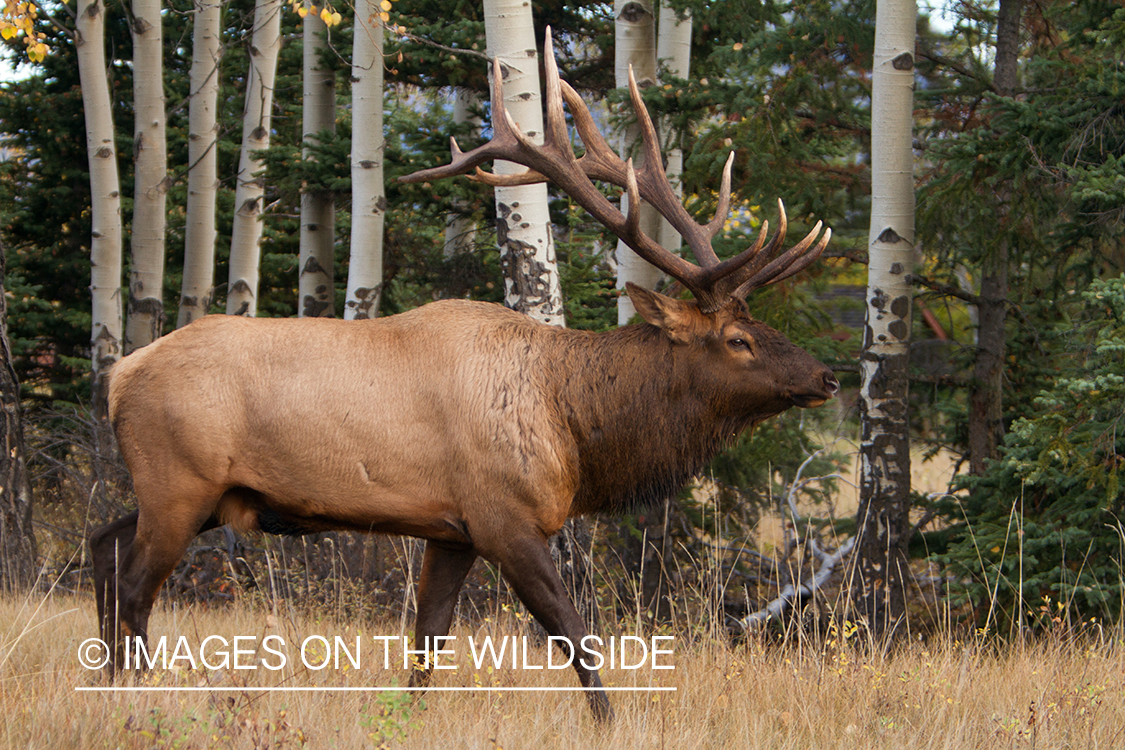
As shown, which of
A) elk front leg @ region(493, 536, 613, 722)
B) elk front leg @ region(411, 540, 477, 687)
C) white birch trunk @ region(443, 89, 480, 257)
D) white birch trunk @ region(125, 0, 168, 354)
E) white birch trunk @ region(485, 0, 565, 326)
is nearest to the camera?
elk front leg @ region(493, 536, 613, 722)

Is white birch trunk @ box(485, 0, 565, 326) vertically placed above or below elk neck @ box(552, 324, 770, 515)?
above

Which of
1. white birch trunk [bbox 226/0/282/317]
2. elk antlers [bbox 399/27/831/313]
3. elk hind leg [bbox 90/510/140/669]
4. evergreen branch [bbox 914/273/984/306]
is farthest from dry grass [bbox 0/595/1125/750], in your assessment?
white birch trunk [bbox 226/0/282/317]

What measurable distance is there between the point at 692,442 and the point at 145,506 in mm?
2062

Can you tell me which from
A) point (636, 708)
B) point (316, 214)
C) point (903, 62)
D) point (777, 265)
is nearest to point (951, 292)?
point (903, 62)

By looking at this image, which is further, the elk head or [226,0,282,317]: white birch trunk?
[226,0,282,317]: white birch trunk

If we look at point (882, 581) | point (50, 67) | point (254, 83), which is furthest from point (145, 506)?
point (50, 67)

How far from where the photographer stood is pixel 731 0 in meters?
6.70

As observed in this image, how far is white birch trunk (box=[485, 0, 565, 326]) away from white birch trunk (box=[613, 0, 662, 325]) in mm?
1548

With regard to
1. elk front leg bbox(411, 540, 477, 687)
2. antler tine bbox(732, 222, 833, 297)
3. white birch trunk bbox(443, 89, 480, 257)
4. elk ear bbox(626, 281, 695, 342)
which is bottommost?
elk front leg bbox(411, 540, 477, 687)

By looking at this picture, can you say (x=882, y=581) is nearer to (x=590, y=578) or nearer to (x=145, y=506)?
(x=590, y=578)

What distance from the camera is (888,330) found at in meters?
5.77

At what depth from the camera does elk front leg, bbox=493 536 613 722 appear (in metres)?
3.61

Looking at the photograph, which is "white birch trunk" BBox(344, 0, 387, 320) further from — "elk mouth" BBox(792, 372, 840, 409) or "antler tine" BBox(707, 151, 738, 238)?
"elk mouth" BBox(792, 372, 840, 409)

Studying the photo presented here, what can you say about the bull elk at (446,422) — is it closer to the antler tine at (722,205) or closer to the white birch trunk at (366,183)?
the antler tine at (722,205)
